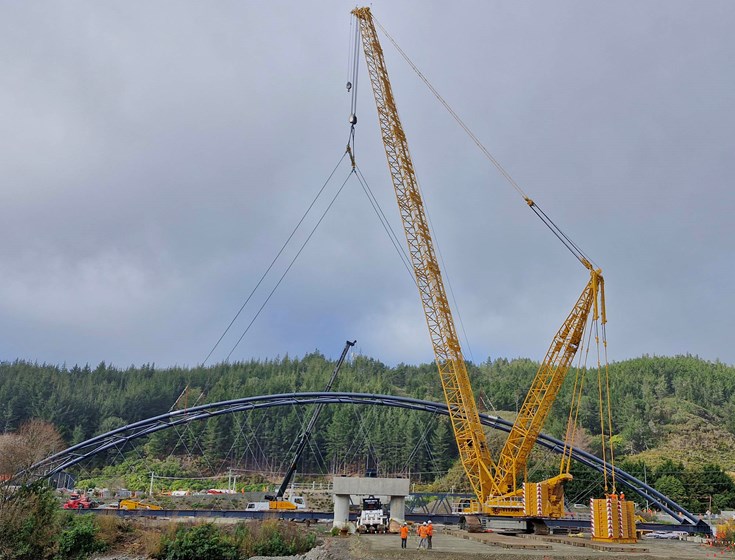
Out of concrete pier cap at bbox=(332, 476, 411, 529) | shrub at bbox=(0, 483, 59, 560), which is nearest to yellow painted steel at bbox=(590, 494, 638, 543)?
concrete pier cap at bbox=(332, 476, 411, 529)

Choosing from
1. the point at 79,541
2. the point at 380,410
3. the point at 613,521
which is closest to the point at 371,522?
the point at 613,521

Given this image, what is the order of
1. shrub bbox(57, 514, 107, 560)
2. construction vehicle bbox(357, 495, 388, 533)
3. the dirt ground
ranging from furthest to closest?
construction vehicle bbox(357, 495, 388, 533)
shrub bbox(57, 514, 107, 560)
the dirt ground

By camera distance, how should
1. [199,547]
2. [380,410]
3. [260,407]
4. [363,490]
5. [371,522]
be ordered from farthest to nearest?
[380,410] → [260,407] → [363,490] → [371,522] → [199,547]

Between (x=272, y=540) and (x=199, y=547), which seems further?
(x=272, y=540)

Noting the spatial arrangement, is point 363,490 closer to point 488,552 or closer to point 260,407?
point 488,552

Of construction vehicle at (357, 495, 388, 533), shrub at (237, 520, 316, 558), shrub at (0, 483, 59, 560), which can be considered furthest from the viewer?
construction vehicle at (357, 495, 388, 533)

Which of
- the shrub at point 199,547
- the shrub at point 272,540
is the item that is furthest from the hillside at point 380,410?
the shrub at point 199,547

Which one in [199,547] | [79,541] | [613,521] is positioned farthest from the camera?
[613,521]

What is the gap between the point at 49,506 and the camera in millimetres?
32469

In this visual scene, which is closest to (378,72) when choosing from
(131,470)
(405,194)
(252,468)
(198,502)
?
(405,194)

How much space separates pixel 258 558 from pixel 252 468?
9999 centimetres

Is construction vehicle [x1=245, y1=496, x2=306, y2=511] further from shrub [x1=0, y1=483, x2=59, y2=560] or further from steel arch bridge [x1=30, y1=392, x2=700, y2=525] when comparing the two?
shrub [x1=0, y1=483, x2=59, y2=560]

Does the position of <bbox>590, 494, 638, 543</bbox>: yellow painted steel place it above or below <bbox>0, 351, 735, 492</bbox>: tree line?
below

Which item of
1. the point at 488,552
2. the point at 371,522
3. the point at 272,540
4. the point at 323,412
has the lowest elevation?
the point at 272,540
